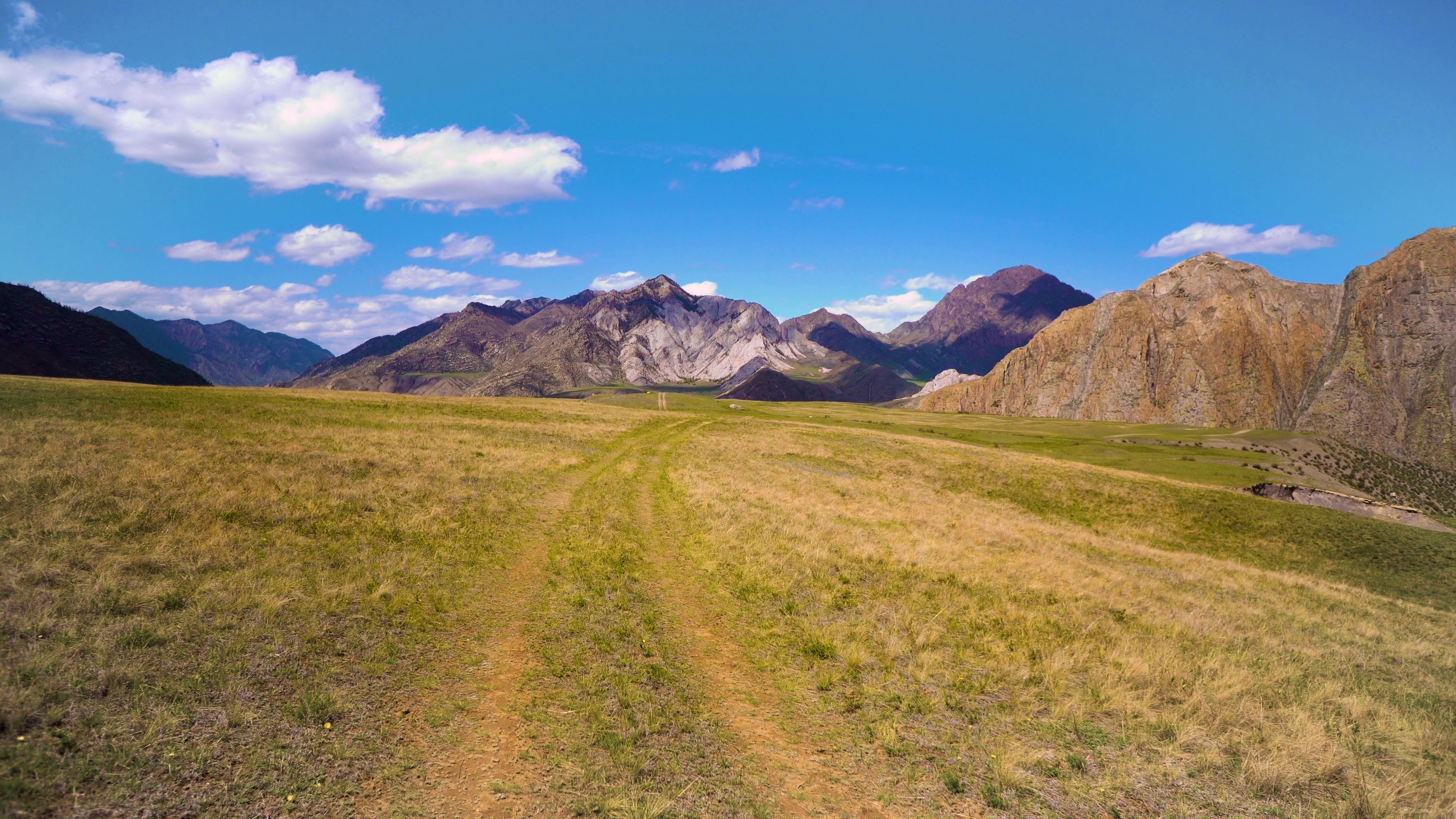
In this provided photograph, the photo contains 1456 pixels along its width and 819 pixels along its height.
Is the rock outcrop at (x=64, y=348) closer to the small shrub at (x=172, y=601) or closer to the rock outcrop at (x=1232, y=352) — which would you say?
the small shrub at (x=172, y=601)

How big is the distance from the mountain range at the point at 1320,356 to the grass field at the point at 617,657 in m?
198

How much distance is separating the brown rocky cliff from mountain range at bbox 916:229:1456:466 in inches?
10.3

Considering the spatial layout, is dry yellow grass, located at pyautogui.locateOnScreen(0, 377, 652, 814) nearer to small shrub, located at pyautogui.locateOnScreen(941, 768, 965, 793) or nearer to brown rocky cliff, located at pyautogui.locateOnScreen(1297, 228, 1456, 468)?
small shrub, located at pyautogui.locateOnScreen(941, 768, 965, 793)

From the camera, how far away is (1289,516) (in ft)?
119

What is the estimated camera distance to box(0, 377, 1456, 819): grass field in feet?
22.5

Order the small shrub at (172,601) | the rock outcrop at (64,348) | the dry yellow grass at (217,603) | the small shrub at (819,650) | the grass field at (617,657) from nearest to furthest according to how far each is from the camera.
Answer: the dry yellow grass at (217,603)
the grass field at (617,657)
the small shrub at (172,601)
the small shrub at (819,650)
the rock outcrop at (64,348)

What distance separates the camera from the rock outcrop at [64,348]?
128m

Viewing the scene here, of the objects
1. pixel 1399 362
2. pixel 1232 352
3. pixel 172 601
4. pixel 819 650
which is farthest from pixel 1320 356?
pixel 172 601

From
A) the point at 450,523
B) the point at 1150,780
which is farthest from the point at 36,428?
the point at 1150,780

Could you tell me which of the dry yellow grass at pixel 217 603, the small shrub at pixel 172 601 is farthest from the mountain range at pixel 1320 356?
the small shrub at pixel 172 601

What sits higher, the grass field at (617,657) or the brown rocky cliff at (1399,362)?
the brown rocky cliff at (1399,362)

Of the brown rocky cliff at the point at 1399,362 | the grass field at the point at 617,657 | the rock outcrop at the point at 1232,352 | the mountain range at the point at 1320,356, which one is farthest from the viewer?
the rock outcrop at the point at 1232,352

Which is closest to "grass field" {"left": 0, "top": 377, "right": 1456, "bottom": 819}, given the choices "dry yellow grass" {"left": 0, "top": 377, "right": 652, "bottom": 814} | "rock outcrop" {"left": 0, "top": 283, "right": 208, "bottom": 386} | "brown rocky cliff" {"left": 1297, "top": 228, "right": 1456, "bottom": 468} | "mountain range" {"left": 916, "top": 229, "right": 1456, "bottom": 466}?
"dry yellow grass" {"left": 0, "top": 377, "right": 652, "bottom": 814}

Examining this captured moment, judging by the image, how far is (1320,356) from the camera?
173000mm
